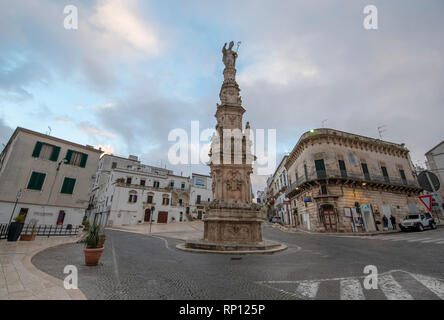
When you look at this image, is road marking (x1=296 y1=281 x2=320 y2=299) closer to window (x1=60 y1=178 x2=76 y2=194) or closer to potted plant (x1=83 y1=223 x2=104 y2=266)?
potted plant (x1=83 y1=223 x2=104 y2=266)

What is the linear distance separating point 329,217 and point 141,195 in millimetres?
29456

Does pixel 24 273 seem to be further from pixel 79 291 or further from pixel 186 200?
pixel 186 200

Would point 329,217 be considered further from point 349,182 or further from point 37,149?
point 37,149

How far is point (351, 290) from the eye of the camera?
3.68 m

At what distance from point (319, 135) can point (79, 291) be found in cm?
2751

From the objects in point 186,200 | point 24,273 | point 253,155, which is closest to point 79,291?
point 24,273

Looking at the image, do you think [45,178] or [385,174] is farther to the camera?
[385,174]

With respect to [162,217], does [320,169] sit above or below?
above

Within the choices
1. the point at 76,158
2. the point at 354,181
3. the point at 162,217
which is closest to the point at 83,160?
the point at 76,158

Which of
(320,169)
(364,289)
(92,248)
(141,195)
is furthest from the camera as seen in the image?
(141,195)

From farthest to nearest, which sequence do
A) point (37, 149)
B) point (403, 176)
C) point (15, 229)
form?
point (403, 176)
point (37, 149)
point (15, 229)

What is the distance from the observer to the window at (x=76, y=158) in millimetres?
17625

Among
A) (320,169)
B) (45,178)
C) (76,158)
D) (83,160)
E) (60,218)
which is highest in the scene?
(320,169)

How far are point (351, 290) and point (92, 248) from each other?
6.80 metres
